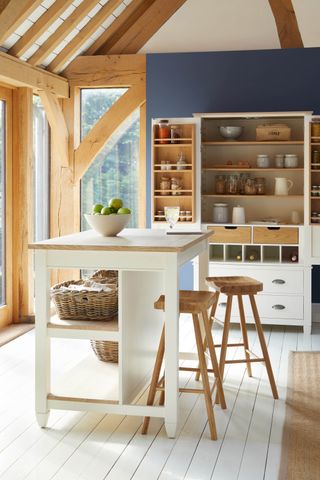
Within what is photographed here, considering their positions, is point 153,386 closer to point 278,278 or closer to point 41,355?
point 41,355

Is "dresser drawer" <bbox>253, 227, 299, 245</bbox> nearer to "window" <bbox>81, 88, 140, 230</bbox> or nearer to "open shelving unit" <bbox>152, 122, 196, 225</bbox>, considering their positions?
"open shelving unit" <bbox>152, 122, 196, 225</bbox>

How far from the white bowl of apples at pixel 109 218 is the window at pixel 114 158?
3.30 meters

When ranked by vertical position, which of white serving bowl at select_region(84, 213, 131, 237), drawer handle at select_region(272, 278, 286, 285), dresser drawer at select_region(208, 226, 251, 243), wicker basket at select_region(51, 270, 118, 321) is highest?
white serving bowl at select_region(84, 213, 131, 237)

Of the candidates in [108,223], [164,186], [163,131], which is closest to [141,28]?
[163,131]

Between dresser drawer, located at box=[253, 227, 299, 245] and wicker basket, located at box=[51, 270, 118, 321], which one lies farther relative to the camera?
dresser drawer, located at box=[253, 227, 299, 245]

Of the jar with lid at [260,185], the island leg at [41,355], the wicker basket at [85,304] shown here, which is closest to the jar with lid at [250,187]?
the jar with lid at [260,185]

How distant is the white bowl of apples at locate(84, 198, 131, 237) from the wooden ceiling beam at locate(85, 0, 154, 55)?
360cm

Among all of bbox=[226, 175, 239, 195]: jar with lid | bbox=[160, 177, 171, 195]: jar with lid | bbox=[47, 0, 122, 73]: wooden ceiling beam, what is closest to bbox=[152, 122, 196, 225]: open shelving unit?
bbox=[160, 177, 171, 195]: jar with lid

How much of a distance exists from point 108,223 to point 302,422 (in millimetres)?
1592

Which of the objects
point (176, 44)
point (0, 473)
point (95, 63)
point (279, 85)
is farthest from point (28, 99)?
point (0, 473)

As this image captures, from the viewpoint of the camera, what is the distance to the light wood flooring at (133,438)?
3307 mm

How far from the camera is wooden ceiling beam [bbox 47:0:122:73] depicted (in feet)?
22.0

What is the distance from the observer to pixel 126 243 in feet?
12.5

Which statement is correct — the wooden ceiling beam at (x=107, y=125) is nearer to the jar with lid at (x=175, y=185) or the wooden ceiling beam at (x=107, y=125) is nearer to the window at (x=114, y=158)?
the window at (x=114, y=158)
